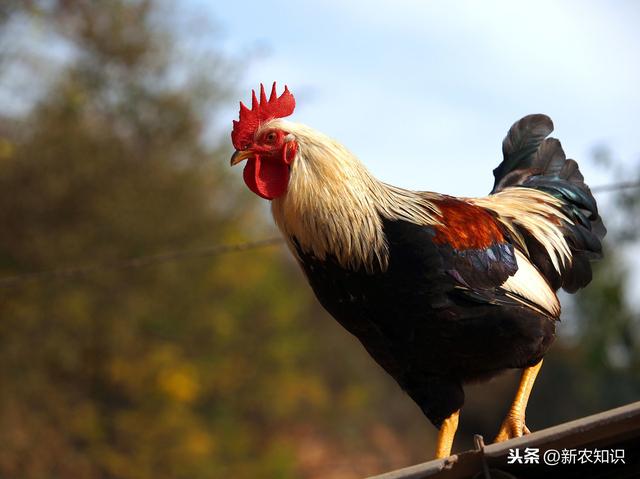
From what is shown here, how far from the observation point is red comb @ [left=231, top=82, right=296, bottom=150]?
386 cm

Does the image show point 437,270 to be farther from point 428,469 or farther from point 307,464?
point 307,464

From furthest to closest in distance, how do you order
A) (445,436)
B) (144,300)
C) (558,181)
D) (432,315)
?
(144,300)
(558,181)
(445,436)
(432,315)

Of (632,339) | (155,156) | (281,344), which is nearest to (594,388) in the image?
(632,339)

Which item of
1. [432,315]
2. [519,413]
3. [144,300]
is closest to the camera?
[432,315]

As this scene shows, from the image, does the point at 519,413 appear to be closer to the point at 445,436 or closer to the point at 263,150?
the point at 445,436

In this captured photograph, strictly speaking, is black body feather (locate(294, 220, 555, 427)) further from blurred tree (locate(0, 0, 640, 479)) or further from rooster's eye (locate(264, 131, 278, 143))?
blurred tree (locate(0, 0, 640, 479))

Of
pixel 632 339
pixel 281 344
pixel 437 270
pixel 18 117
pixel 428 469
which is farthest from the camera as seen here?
pixel 281 344

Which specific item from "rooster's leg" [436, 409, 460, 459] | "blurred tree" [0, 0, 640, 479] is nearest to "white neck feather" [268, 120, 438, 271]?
"rooster's leg" [436, 409, 460, 459]

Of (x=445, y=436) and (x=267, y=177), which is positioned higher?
(x=267, y=177)

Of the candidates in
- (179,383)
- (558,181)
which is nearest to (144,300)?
(179,383)

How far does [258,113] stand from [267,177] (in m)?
0.33

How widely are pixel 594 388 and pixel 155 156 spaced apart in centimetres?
931

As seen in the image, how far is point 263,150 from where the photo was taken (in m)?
3.77

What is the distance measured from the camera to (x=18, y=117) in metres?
15.6
